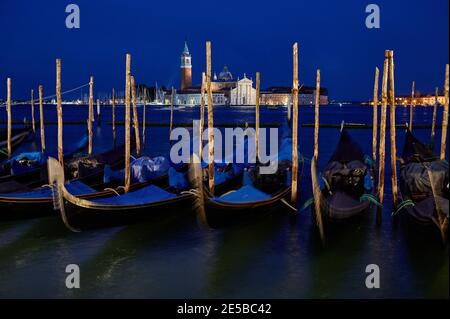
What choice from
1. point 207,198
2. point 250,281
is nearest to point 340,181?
point 207,198

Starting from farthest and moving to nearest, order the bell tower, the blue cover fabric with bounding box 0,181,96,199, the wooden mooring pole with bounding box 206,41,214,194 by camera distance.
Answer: the bell tower < the wooden mooring pole with bounding box 206,41,214,194 < the blue cover fabric with bounding box 0,181,96,199

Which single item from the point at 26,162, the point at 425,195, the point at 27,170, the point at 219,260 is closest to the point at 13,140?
the point at 26,162

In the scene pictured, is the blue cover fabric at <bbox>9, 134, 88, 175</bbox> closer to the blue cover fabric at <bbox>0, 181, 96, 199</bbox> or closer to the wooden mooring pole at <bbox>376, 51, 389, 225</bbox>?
the blue cover fabric at <bbox>0, 181, 96, 199</bbox>

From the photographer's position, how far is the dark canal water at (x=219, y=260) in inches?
Result: 236

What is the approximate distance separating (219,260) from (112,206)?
179cm

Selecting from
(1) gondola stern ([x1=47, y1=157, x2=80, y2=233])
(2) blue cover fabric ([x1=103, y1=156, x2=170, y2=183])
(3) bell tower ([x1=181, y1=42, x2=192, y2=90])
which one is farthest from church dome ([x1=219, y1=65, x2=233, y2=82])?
(1) gondola stern ([x1=47, y1=157, x2=80, y2=233])

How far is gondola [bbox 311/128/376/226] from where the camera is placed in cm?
752

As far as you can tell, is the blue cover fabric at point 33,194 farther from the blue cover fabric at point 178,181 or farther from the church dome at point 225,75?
the church dome at point 225,75

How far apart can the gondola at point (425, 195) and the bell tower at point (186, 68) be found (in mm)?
96439

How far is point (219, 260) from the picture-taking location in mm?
6941

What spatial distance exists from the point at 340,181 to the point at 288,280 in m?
3.44

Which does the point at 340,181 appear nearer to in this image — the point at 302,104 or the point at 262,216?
the point at 262,216

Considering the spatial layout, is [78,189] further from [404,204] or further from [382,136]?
[404,204]
